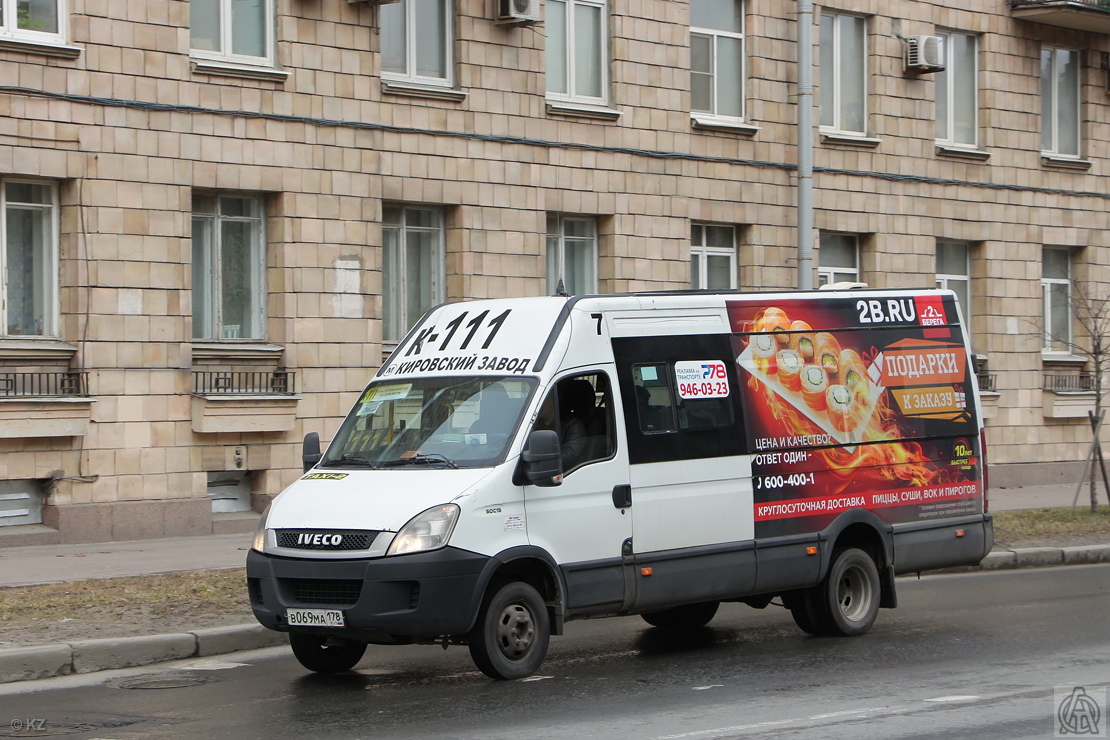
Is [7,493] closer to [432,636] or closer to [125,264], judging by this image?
[125,264]

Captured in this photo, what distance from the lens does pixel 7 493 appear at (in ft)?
55.5

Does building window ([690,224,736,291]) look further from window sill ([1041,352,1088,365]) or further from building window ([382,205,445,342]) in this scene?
window sill ([1041,352,1088,365])

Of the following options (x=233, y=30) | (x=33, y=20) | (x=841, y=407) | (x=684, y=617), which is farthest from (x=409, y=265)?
(x=841, y=407)

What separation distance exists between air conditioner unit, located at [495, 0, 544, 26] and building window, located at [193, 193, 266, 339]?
423 cm

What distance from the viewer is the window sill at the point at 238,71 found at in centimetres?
1805

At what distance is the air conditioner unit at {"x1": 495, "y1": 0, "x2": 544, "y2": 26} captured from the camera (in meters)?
20.4

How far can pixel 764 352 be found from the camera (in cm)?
1115

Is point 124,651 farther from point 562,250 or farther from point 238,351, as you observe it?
point 562,250

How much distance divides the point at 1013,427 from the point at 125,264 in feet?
51.8

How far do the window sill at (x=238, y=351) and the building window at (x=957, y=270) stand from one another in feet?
41.3

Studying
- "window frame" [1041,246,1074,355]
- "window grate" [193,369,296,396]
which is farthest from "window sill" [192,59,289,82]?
"window frame" [1041,246,1074,355]

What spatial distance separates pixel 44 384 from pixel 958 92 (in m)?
16.6

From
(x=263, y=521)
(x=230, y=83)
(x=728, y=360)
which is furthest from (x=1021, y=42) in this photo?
(x=263, y=521)

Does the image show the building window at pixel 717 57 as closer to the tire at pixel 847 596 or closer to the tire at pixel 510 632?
the tire at pixel 847 596
